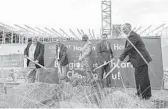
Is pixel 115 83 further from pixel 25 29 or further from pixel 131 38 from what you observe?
pixel 25 29

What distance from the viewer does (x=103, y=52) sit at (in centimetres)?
554

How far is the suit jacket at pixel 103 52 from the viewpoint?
218 inches

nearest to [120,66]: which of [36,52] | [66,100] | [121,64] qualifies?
[121,64]

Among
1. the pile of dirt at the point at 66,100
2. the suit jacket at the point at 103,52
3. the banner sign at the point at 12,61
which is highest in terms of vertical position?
the suit jacket at the point at 103,52

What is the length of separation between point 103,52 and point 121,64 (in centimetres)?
61

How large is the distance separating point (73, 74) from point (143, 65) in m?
2.48

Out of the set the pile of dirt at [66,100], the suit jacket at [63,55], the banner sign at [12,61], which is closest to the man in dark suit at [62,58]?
the suit jacket at [63,55]

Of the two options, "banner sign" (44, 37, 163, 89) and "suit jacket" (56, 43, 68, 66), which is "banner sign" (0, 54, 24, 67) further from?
"suit jacket" (56, 43, 68, 66)

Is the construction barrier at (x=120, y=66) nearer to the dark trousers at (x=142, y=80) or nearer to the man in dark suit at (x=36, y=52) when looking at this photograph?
the man in dark suit at (x=36, y=52)

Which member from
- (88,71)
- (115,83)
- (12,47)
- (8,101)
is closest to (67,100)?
(8,101)

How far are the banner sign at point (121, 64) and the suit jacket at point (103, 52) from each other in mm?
255

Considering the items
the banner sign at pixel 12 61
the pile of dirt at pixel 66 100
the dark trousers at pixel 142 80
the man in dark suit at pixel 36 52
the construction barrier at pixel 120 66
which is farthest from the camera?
the banner sign at pixel 12 61

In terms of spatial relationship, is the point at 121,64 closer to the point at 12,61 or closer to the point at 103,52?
the point at 103,52

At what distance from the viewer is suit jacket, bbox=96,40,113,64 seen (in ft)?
18.2
